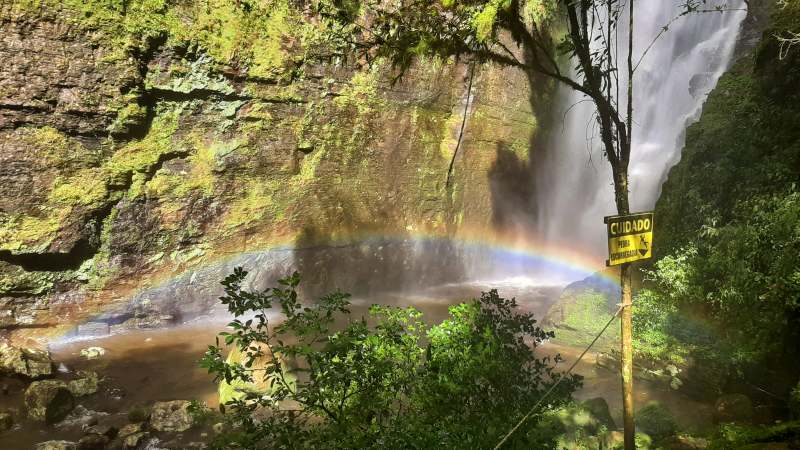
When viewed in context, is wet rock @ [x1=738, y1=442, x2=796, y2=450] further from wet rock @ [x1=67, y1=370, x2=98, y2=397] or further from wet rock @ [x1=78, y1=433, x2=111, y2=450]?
wet rock @ [x1=67, y1=370, x2=98, y2=397]

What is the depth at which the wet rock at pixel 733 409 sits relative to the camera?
20.2 feet

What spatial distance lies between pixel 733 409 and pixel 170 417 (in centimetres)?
971

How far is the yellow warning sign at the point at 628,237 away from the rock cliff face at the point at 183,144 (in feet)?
41.8

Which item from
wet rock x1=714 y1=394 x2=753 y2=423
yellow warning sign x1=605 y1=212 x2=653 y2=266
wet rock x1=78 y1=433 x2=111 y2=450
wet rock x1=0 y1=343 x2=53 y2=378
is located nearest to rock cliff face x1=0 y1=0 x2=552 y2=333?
wet rock x1=0 y1=343 x2=53 y2=378

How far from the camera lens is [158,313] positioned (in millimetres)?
13945

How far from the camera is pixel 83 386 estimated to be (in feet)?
30.6

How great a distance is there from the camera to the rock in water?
808 centimetres

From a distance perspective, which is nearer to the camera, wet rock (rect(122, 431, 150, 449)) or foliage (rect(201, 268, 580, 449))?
foliage (rect(201, 268, 580, 449))

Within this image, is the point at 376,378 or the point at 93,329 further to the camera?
the point at 93,329

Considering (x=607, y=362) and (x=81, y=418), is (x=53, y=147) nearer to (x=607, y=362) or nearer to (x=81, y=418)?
(x=81, y=418)

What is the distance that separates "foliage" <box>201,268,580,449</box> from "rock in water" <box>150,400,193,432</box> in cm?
564

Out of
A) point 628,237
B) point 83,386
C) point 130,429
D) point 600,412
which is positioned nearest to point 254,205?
point 83,386

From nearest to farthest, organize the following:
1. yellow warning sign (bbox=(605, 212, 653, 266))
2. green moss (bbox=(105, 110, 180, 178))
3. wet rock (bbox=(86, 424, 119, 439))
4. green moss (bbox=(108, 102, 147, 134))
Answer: yellow warning sign (bbox=(605, 212, 653, 266)) → wet rock (bbox=(86, 424, 119, 439)) → green moss (bbox=(108, 102, 147, 134)) → green moss (bbox=(105, 110, 180, 178))

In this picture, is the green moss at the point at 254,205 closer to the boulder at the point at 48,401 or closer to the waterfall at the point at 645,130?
the boulder at the point at 48,401
